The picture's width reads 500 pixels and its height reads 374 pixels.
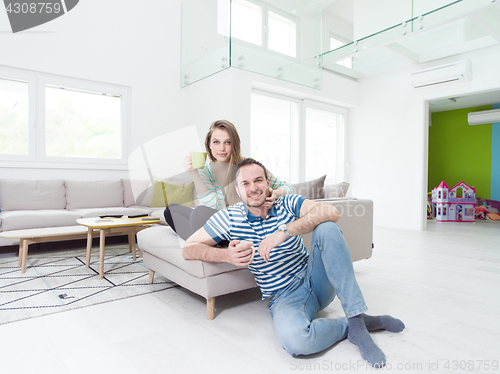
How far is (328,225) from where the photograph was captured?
1.38 metres

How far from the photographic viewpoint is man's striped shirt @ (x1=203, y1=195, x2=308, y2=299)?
1.46 meters

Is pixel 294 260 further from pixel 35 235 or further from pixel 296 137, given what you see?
pixel 296 137

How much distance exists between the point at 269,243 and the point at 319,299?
1.20 ft

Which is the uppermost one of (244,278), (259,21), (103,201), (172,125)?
(259,21)

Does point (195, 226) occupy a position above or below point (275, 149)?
below

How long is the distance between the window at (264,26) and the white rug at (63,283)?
9.36ft

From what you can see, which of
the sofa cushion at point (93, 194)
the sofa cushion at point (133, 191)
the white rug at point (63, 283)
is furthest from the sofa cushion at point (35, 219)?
the sofa cushion at point (133, 191)

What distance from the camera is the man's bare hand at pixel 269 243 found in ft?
4.45

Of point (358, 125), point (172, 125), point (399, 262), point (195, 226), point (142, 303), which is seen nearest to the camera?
point (195, 226)

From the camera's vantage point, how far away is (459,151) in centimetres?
719

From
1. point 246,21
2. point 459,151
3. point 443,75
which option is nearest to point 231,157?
point 246,21

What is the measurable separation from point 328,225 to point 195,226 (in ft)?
2.45

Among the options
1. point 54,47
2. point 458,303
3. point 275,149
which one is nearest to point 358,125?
point 275,149

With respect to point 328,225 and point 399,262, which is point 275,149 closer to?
point 399,262
